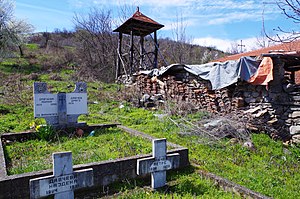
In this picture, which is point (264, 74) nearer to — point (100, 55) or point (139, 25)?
point (139, 25)

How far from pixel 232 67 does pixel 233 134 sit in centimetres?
230

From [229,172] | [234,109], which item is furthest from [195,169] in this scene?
[234,109]

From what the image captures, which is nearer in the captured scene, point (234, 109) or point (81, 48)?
point (234, 109)

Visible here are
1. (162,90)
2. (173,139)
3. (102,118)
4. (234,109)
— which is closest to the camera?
(173,139)

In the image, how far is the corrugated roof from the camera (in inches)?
495

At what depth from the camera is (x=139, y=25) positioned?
13.0m

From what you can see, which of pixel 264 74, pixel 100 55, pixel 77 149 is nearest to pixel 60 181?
pixel 77 149

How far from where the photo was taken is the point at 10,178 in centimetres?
294

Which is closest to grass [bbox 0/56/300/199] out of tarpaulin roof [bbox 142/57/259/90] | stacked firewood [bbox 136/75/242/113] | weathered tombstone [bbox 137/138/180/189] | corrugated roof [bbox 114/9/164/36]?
weathered tombstone [bbox 137/138/180/189]

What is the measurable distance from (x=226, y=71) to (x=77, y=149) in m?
5.08

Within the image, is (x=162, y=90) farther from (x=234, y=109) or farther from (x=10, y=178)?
(x=10, y=178)

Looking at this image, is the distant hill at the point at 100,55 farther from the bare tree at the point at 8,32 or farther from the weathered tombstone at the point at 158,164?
the weathered tombstone at the point at 158,164

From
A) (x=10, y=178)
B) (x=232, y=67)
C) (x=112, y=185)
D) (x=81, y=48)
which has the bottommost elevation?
(x=112, y=185)

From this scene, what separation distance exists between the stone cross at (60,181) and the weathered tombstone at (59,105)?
3.37 meters
